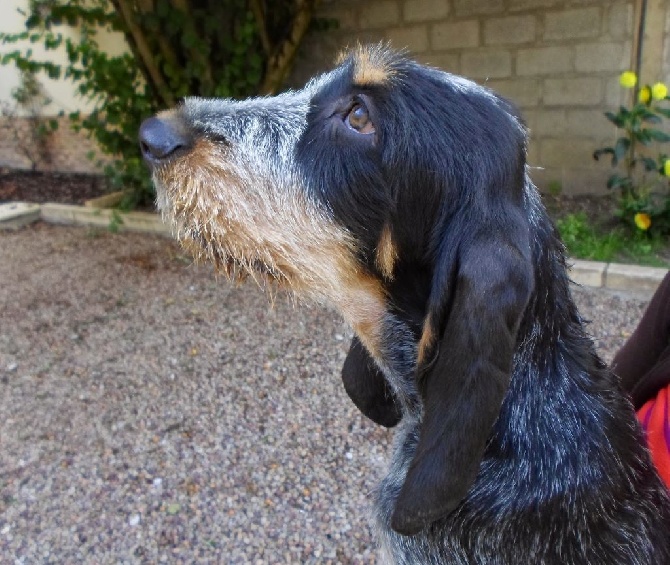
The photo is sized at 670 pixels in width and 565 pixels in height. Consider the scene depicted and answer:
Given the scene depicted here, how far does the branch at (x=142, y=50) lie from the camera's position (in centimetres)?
631

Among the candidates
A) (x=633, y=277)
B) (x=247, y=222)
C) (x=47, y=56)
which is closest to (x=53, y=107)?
(x=47, y=56)

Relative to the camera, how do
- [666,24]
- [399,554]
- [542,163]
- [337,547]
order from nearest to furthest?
[399,554], [337,547], [666,24], [542,163]

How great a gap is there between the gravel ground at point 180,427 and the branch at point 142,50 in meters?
2.30

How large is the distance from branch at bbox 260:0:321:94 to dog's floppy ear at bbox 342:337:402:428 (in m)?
5.35

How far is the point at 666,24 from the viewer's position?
5.56m

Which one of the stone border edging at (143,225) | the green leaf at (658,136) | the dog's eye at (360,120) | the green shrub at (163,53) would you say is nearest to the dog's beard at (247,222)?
the dog's eye at (360,120)

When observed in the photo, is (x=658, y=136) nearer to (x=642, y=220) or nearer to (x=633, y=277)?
(x=642, y=220)

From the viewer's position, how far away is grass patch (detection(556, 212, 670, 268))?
17.4ft

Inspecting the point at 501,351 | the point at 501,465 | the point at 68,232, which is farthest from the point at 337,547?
the point at 68,232

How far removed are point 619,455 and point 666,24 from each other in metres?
5.36

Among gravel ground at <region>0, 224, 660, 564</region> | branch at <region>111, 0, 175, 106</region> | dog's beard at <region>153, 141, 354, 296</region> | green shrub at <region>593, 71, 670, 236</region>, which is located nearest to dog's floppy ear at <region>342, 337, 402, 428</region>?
dog's beard at <region>153, 141, 354, 296</region>

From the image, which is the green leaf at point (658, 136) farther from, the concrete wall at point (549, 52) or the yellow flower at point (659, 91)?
the concrete wall at point (549, 52)

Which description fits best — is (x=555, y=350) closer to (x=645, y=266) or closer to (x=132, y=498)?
(x=132, y=498)

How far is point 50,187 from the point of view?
31.4ft
